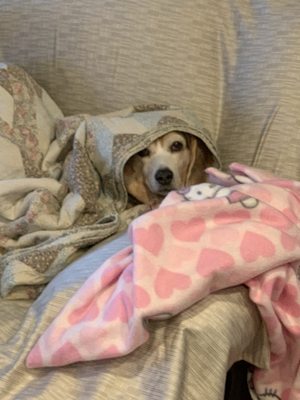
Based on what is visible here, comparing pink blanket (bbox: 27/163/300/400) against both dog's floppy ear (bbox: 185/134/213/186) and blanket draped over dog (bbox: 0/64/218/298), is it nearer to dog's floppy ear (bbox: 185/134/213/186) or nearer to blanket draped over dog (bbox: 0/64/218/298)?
blanket draped over dog (bbox: 0/64/218/298)

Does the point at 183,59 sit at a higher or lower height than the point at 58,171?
higher

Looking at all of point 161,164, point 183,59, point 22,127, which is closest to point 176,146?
point 161,164

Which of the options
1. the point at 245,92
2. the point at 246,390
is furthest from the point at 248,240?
the point at 245,92

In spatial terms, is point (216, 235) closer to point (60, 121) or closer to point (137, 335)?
point (137, 335)

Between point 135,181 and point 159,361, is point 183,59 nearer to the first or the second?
point 135,181

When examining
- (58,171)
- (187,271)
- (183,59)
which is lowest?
(58,171)

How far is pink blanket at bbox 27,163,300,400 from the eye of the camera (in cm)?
86

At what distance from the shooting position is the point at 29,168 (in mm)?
1387

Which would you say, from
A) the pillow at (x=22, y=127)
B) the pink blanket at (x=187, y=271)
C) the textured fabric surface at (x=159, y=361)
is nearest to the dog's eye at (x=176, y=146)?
the pillow at (x=22, y=127)

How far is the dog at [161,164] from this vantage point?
1.41 m

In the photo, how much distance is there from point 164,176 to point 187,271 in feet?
1.79

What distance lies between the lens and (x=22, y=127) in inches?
55.3

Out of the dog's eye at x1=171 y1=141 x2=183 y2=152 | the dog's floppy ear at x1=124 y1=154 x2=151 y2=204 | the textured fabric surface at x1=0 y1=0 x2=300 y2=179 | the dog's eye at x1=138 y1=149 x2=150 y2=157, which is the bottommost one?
the dog's floppy ear at x1=124 y1=154 x2=151 y2=204

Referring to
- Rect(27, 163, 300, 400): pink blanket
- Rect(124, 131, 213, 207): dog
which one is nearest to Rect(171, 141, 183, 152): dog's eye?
Rect(124, 131, 213, 207): dog
